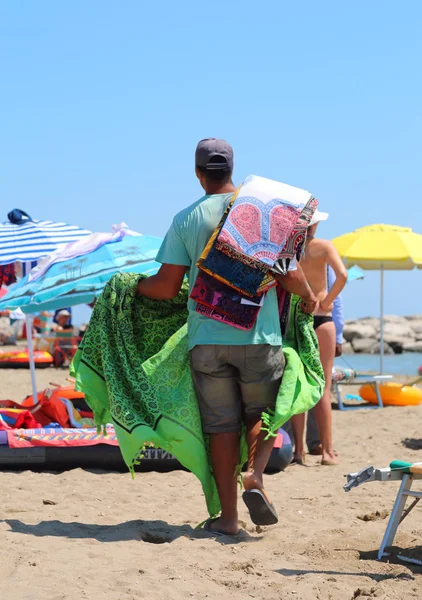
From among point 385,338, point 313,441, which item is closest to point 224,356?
point 313,441

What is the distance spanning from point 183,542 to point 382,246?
815 cm

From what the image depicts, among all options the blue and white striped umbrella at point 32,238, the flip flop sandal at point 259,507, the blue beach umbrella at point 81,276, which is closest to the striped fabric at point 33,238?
the blue and white striped umbrella at point 32,238

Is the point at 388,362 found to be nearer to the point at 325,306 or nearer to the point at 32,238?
the point at 32,238

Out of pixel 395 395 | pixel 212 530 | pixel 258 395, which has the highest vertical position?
pixel 258 395

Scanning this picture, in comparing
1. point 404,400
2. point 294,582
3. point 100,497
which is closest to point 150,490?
point 100,497

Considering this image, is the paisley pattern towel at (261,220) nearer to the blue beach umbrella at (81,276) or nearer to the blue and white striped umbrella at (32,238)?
the blue beach umbrella at (81,276)

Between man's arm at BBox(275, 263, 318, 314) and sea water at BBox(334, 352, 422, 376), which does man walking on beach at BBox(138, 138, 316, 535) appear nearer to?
man's arm at BBox(275, 263, 318, 314)

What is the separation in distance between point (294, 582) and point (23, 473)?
3.19 metres

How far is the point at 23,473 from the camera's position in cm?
639

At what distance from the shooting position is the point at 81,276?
7.91 metres

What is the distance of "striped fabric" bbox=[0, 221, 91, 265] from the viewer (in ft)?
28.7

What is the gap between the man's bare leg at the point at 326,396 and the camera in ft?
22.2

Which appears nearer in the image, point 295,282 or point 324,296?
point 295,282

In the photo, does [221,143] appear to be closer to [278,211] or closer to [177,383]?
[278,211]
